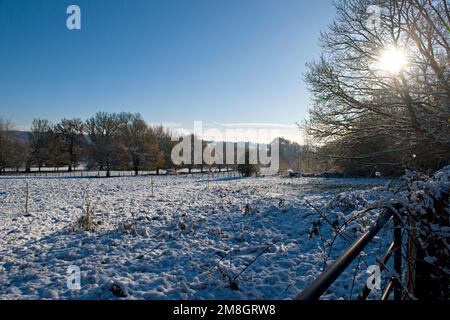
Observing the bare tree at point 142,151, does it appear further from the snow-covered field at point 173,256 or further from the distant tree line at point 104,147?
the snow-covered field at point 173,256

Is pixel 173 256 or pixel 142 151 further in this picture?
pixel 142 151

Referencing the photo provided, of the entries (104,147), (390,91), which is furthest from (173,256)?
(104,147)

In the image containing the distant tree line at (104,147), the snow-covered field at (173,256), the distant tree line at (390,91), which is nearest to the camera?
the snow-covered field at (173,256)

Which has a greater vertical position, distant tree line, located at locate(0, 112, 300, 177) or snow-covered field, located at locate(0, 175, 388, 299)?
distant tree line, located at locate(0, 112, 300, 177)

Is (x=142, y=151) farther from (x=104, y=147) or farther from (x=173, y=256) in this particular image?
(x=173, y=256)

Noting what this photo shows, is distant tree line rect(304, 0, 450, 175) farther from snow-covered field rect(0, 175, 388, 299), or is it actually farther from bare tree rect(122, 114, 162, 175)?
bare tree rect(122, 114, 162, 175)

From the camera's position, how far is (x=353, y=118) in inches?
322

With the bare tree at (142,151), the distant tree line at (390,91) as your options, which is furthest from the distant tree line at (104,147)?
the distant tree line at (390,91)

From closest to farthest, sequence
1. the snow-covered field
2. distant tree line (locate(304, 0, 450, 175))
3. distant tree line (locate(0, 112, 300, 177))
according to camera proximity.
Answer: the snow-covered field → distant tree line (locate(304, 0, 450, 175)) → distant tree line (locate(0, 112, 300, 177))

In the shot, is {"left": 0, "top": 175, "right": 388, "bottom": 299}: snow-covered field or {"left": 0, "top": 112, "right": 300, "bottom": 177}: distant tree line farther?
{"left": 0, "top": 112, "right": 300, "bottom": 177}: distant tree line

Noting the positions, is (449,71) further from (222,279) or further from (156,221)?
(156,221)

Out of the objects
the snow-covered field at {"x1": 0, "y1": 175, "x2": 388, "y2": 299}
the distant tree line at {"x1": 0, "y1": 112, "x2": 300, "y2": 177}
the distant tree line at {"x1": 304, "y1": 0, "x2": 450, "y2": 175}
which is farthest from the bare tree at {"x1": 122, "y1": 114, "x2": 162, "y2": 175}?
the distant tree line at {"x1": 304, "y1": 0, "x2": 450, "y2": 175}
